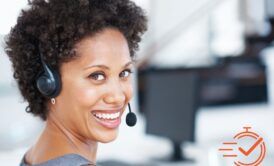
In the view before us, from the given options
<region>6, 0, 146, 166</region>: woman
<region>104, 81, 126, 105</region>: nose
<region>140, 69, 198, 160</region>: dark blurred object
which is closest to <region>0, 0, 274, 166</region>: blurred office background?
<region>140, 69, 198, 160</region>: dark blurred object

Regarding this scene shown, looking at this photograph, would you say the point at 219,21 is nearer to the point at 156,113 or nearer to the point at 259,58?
the point at 259,58

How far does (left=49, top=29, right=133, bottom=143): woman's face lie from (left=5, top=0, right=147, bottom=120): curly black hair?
17mm

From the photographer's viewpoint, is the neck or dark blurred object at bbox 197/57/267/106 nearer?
the neck

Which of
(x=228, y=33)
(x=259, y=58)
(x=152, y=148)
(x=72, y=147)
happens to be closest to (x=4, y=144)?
(x=152, y=148)

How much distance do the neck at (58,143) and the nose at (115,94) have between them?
0.29 feet

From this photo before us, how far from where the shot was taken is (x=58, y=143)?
76 centimetres

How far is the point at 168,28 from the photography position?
6.18 meters

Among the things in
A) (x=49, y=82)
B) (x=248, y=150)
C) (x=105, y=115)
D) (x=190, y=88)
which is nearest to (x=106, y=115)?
(x=105, y=115)

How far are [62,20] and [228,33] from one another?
19.4ft

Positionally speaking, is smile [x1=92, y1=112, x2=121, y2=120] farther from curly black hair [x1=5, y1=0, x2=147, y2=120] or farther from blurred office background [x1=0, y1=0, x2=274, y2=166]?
blurred office background [x1=0, y1=0, x2=274, y2=166]

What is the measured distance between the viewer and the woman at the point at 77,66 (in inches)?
27.7

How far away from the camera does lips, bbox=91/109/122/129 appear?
2.40 ft

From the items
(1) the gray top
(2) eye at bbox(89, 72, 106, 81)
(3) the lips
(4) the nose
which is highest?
(2) eye at bbox(89, 72, 106, 81)

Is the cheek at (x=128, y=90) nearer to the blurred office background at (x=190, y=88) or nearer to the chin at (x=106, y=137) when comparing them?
the chin at (x=106, y=137)
